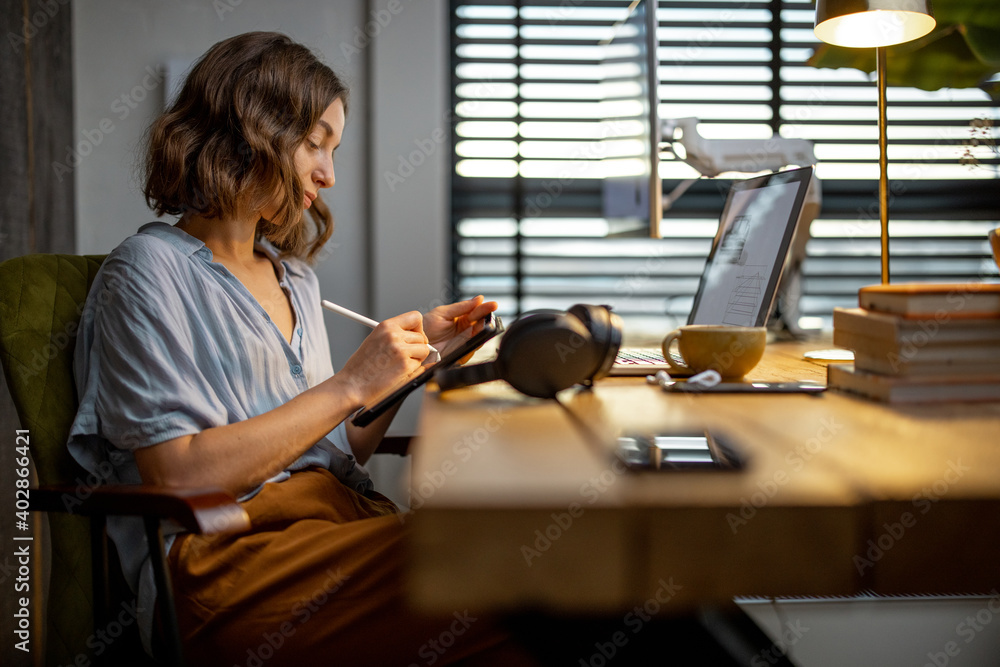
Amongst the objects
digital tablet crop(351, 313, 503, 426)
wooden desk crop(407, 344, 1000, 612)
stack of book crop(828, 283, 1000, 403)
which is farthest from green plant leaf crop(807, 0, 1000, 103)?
wooden desk crop(407, 344, 1000, 612)

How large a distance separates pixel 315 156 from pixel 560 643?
0.85 metres

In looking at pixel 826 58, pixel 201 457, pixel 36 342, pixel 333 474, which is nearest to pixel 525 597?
pixel 201 457

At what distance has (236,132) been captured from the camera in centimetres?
111

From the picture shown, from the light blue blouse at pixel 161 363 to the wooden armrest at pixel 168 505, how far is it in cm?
10

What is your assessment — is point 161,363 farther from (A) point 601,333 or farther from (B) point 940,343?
(B) point 940,343

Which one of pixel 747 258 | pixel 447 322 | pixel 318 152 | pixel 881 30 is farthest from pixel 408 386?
pixel 881 30

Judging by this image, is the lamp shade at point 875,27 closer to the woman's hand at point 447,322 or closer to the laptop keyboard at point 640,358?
the laptop keyboard at point 640,358

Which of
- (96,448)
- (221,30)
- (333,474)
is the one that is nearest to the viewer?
(96,448)

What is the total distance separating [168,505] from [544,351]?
0.41m

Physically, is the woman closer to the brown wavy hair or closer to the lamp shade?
the brown wavy hair

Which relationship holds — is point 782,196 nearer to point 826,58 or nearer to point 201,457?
point 826,58

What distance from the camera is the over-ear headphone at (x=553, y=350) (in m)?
0.82

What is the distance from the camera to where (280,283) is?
1.26 meters

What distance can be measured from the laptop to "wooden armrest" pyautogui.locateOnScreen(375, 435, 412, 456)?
1.30ft
